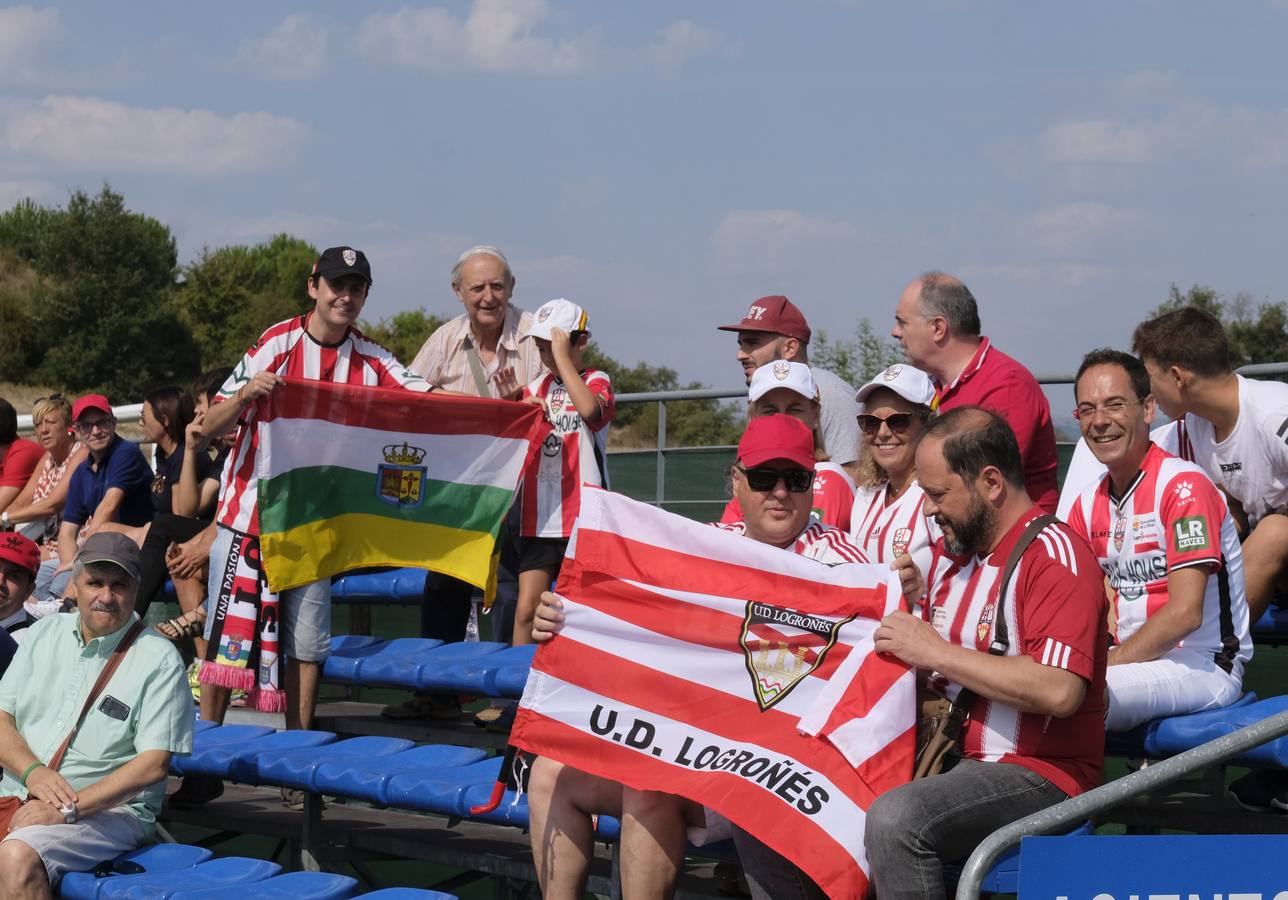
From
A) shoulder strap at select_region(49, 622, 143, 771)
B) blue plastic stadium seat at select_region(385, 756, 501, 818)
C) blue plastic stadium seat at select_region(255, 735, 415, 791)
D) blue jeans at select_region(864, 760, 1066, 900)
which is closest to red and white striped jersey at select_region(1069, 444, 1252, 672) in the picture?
blue jeans at select_region(864, 760, 1066, 900)

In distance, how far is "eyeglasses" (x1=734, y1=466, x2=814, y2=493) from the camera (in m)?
3.86

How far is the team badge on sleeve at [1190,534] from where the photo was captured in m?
4.09

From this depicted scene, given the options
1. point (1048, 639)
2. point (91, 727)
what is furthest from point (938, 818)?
point (91, 727)

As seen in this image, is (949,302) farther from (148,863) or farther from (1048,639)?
(148,863)

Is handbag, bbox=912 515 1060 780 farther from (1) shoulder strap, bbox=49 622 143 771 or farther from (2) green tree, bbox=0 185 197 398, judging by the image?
(2) green tree, bbox=0 185 197 398

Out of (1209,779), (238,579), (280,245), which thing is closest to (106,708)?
(238,579)

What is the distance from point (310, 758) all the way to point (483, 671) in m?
0.74

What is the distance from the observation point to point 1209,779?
481 centimetres

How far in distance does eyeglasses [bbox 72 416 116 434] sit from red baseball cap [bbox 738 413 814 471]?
475 centimetres

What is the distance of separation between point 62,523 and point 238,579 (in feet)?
8.83

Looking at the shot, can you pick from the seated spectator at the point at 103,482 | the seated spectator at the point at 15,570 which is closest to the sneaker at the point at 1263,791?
the seated spectator at the point at 15,570

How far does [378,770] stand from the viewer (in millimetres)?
4895

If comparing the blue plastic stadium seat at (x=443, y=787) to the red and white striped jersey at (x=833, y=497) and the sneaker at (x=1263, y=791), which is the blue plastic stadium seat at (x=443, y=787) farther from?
the sneaker at (x=1263, y=791)

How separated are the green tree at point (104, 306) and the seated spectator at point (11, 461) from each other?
110 feet
